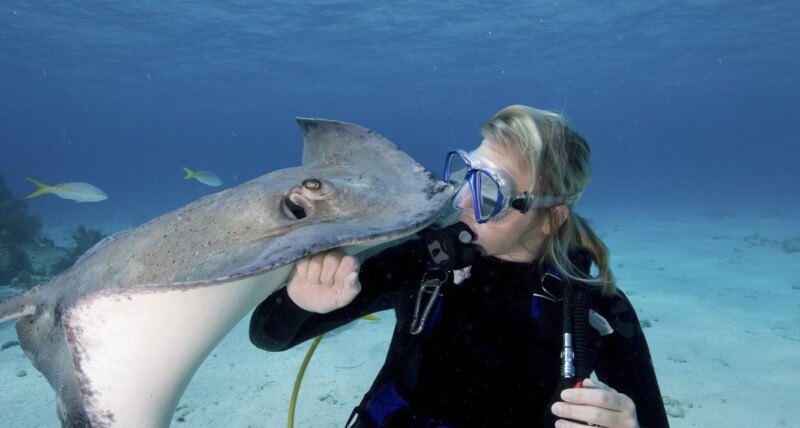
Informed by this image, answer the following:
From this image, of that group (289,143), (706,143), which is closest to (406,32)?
(289,143)

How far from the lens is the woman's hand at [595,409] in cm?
184

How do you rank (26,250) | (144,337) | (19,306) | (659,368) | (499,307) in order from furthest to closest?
(26,250)
(659,368)
(499,307)
(19,306)
(144,337)

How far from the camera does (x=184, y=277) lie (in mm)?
1711

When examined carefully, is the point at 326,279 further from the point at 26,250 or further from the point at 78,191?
the point at 26,250

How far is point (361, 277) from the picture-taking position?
9.01 ft

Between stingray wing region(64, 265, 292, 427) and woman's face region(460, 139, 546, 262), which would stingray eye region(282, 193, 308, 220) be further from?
woman's face region(460, 139, 546, 262)

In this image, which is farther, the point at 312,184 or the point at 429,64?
the point at 429,64

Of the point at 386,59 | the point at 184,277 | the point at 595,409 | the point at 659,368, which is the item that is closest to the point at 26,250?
the point at 184,277

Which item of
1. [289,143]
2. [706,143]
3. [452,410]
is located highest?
[452,410]

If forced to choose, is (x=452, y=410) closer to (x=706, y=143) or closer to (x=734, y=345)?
(x=734, y=345)

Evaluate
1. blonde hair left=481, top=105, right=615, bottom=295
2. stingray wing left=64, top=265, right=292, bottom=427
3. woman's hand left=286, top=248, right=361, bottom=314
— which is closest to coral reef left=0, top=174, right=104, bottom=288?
stingray wing left=64, top=265, right=292, bottom=427

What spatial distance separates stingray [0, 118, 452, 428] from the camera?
148 centimetres

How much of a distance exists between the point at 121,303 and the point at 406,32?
3304 cm

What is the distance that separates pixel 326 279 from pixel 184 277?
1.78 feet
